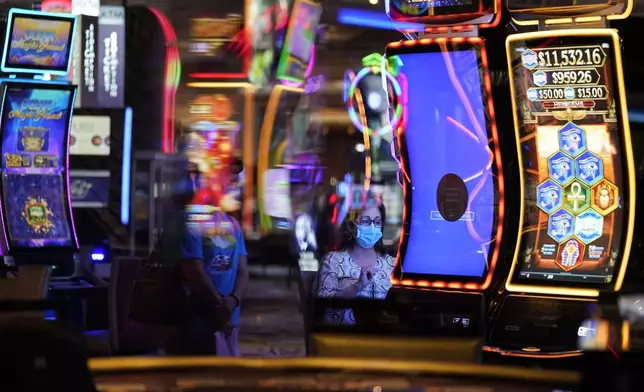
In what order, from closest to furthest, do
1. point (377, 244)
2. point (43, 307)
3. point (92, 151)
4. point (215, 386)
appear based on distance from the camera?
point (215, 386)
point (43, 307)
point (377, 244)
point (92, 151)

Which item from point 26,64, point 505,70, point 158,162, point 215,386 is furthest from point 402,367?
point 158,162

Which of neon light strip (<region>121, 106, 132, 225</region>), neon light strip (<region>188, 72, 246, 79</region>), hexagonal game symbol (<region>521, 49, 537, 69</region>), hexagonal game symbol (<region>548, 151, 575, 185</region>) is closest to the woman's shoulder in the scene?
hexagonal game symbol (<region>548, 151, 575, 185</region>)

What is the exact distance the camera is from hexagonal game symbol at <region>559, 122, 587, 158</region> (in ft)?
10.6

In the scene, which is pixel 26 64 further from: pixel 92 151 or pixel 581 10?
pixel 581 10

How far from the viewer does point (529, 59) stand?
3.28 meters

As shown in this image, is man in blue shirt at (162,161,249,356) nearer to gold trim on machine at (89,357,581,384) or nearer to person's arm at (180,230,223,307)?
person's arm at (180,230,223,307)

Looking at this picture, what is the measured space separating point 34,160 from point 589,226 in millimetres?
2950

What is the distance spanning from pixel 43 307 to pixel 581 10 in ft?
7.42

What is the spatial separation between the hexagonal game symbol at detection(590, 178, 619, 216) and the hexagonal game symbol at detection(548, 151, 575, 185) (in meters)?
0.11

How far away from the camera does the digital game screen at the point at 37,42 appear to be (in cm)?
430

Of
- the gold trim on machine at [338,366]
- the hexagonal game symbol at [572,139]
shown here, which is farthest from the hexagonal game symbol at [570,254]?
the gold trim on machine at [338,366]

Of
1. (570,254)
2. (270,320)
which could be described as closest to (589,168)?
(570,254)

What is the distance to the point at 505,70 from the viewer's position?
335cm

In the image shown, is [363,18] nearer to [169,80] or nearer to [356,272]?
[169,80]
